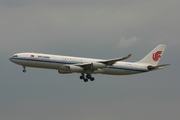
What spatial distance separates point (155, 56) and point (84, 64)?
17.6 metres

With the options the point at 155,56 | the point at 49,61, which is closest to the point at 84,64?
the point at 49,61

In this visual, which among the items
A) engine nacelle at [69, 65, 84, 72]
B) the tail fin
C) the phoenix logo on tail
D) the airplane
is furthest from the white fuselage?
the phoenix logo on tail

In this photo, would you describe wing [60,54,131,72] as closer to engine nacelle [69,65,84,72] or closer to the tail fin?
engine nacelle [69,65,84,72]

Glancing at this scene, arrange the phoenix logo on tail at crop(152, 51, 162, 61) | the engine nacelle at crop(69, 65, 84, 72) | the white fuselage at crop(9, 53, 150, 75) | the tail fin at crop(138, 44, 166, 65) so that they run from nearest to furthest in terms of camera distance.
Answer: the white fuselage at crop(9, 53, 150, 75)
the engine nacelle at crop(69, 65, 84, 72)
the tail fin at crop(138, 44, 166, 65)
the phoenix logo on tail at crop(152, 51, 162, 61)

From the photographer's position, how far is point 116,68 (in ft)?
318

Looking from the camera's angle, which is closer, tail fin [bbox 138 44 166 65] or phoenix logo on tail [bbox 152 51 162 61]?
tail fin [bbox 138 44 166 65]

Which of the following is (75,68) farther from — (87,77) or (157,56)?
(157,56)

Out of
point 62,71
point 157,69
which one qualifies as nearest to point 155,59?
point 157,69

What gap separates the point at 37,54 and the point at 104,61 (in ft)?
38.7

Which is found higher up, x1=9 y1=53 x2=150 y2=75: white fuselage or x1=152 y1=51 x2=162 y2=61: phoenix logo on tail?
x1=152 y1=51 x2=162 y2=61: phoenix logo on tail

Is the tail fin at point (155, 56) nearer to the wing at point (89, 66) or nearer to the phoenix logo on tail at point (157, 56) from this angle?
the phoenix logo on tail at point (157, 56)

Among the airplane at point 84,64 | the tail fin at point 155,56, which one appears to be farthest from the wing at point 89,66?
the tail fin at point 155,56

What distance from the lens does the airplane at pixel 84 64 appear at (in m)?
90.9

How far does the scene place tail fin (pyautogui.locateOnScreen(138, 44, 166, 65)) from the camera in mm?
102744
